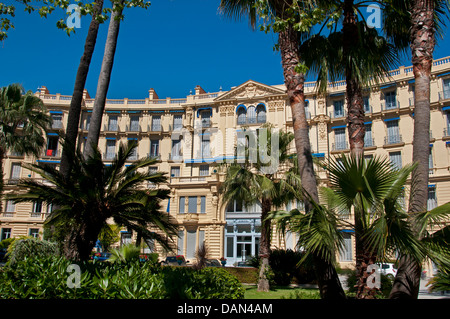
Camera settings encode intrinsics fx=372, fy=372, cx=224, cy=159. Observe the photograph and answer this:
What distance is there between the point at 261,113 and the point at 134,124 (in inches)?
602

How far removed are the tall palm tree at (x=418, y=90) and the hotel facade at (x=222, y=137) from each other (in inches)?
922

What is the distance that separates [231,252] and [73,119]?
28.2 metres

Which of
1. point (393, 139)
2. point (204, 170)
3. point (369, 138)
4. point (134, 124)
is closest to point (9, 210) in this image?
point (134, 124)

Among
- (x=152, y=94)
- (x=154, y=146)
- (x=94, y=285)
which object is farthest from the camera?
(x=152, y=94)

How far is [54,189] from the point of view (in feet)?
29.6

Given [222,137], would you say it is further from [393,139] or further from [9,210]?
[9,210]

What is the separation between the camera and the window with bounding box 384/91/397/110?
117ft

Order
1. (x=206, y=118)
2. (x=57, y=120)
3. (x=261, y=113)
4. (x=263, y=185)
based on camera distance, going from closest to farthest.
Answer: (x=263, y=185), (x=261, y=113), (x=206, y=118), (x=57, y=120)

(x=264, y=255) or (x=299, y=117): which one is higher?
(x=299, y=117)

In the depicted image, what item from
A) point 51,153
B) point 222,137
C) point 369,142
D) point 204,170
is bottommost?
point 204,170

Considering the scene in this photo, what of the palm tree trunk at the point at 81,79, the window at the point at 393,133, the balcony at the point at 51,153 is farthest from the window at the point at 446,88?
the balcony at the point at 51,153

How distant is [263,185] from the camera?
17.9m

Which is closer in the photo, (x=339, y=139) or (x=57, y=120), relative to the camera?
(x=339, y=139)
